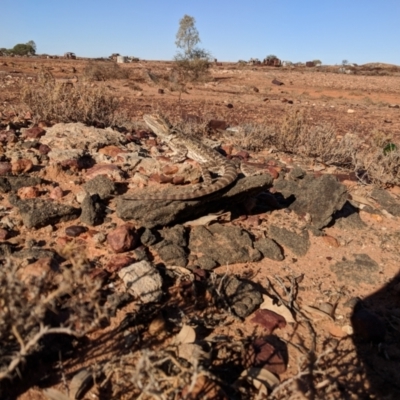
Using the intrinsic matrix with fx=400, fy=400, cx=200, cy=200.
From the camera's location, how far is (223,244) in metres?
4.05

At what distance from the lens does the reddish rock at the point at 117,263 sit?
3.38 metres

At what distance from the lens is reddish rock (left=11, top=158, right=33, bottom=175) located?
179 inches

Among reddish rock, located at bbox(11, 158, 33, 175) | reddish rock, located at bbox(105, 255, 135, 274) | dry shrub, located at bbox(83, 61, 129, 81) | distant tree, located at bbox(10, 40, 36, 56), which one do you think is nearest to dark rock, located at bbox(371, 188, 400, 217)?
reddish rock, located at bbox(105, 255, 135, 274)

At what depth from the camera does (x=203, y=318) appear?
314 centimetres

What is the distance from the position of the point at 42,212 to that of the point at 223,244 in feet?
5.92

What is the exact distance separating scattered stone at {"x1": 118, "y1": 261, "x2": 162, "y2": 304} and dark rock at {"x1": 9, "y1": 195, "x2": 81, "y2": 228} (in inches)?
41.6

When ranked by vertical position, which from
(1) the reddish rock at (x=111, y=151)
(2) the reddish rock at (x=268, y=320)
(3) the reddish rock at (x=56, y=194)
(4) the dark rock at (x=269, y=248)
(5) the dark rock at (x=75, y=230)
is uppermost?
(1) the reddish rock at (x=111, y=151)

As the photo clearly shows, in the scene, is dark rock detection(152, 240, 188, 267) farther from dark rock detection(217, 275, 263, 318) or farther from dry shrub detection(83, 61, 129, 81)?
dry shrub detection(83, 61, 129, 81)

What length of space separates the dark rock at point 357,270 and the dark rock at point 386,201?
140 cm

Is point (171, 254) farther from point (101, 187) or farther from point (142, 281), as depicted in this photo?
point (101, 187)

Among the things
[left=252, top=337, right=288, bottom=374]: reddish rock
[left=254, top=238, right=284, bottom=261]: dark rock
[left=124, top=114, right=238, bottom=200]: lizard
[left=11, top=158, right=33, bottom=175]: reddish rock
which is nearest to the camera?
[left=252, top=337, right=288, bottom=374]: reddish rock

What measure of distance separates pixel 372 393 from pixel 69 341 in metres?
2.13

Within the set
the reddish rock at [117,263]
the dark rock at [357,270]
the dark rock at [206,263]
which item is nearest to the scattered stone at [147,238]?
the reddish rock at [117,263]

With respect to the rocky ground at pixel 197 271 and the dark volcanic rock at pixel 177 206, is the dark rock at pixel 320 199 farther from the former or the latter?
the dark volcanic rock at pixel 177 206
